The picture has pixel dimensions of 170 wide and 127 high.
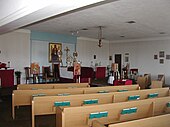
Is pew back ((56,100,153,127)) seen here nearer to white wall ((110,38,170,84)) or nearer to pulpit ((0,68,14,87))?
pulpit ((0,68,14,87))

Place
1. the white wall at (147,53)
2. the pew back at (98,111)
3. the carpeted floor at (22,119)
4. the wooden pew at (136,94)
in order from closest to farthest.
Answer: the pew back at (98,111), the wooden pew at (136,94), the carpeted floor at (22,119), the white wall at (147,53)

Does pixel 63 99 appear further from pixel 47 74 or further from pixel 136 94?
pixel 47 74

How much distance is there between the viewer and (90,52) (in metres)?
11.2

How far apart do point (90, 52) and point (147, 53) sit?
3290 mm

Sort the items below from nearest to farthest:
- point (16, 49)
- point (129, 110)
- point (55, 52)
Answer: point (129, 110)
point (16, 49)
point (55, 52)

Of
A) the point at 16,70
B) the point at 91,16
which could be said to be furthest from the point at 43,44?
the point at 91,16

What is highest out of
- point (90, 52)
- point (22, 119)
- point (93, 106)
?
point (90, 52)

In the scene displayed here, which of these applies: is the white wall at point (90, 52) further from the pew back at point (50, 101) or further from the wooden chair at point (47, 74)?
the pew back at point (50, 101)

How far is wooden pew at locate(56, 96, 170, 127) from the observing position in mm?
2113

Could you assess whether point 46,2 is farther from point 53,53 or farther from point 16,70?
point 53,53

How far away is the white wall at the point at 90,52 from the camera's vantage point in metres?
10.6

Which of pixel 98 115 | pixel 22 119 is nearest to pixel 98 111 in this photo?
pixel 98 115

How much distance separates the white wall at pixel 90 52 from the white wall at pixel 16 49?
3.08m

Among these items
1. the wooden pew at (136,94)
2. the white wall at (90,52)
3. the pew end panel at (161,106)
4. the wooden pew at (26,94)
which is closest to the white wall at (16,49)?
the white wall at (90,52)
